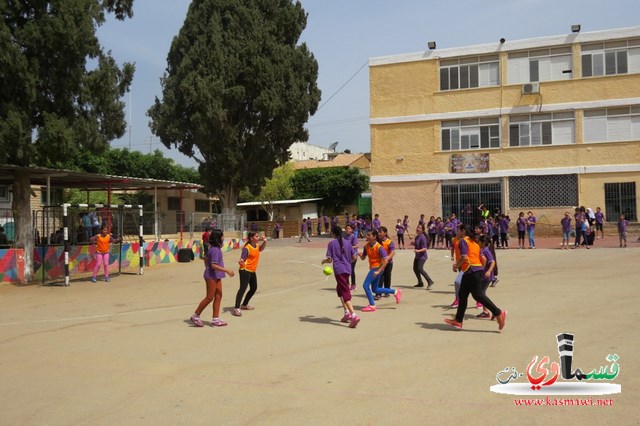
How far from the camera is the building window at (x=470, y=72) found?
31781mm

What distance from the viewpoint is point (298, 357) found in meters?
7.17

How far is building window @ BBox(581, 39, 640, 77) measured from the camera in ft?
96.6

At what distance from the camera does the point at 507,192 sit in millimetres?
31203

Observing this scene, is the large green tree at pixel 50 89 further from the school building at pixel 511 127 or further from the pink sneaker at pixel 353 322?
the school building at pixel 511 127

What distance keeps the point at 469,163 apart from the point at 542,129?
419cm

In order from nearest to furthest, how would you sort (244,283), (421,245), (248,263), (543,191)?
(244,283) → (248,263) → (421,245) → (543,191)

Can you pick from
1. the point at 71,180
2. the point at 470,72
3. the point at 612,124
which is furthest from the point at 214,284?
the point at 612,124

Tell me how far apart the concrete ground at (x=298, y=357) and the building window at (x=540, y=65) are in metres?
20.0

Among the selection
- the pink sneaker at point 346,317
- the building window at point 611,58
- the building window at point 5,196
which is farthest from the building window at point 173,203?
the pink sneaker at point 346,317

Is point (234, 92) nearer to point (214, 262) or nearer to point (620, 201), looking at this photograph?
point (620, 201)

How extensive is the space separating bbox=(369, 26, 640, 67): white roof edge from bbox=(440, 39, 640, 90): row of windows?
1.00 feet

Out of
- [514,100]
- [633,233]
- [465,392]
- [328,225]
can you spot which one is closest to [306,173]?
[328,225]

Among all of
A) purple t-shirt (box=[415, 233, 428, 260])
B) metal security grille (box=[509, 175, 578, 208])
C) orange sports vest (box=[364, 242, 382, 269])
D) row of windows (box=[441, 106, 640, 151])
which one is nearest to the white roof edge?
row of windows (box=[441, 106, 640, 151])

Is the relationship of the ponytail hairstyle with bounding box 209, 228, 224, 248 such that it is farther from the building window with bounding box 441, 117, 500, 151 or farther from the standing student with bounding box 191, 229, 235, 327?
the building window with bounding box 441, 117, 500, 151
